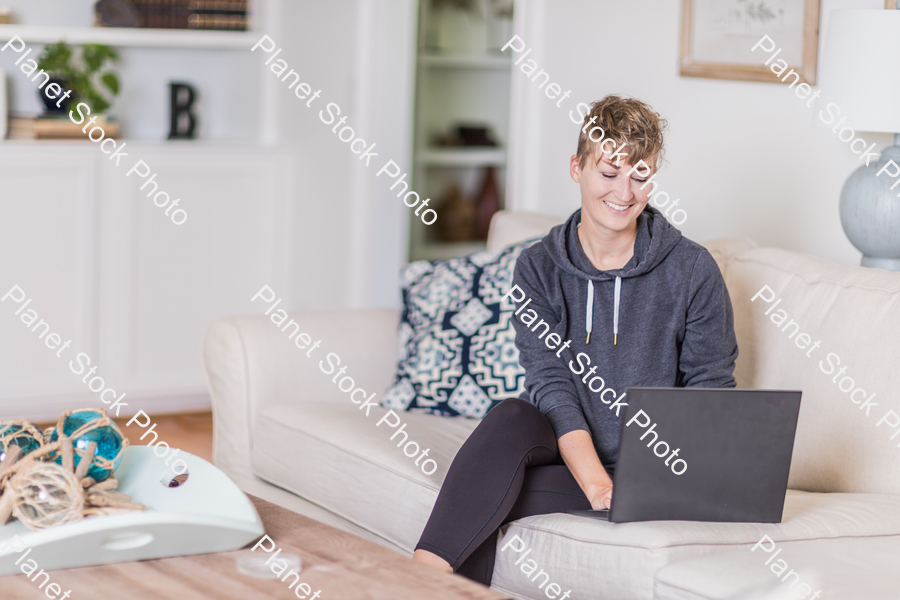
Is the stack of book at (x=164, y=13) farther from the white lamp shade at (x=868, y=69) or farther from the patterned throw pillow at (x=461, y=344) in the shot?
the white lamp shade at (x=868, y=69)

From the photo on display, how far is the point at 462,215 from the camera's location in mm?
4387

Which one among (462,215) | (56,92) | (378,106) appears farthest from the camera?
(462,215)

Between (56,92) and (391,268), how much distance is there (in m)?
1.36

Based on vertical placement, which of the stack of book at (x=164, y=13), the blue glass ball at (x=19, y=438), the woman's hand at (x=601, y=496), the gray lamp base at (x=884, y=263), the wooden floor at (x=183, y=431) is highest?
the stack of book at (x=164, y=13)

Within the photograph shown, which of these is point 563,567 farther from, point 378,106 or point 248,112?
point 248,112

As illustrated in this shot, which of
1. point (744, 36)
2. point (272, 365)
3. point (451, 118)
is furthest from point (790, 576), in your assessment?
point (451, 118)

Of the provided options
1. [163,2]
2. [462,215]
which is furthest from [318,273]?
[163,2]

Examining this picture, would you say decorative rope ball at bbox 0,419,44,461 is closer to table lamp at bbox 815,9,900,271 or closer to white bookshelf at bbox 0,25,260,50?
table lamp at bbox 815,9,900,271

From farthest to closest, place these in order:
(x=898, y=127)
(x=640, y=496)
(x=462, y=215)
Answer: (x=462, y=215) → (x=898, y=127) → (x=640, y=496)

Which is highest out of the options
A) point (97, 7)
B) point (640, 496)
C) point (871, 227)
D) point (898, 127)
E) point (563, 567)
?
point (97, 7)

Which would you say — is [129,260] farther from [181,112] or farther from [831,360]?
[831,360]

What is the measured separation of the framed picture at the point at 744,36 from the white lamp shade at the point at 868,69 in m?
0.40

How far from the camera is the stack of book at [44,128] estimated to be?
3.49 meters

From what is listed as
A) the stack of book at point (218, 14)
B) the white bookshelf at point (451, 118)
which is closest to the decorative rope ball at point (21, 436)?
the stack of book at point (218, 14)
